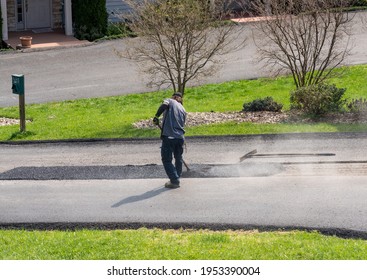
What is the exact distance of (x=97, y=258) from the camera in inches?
529

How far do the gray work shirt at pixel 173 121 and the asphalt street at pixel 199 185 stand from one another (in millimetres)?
1015

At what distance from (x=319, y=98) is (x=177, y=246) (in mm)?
10281

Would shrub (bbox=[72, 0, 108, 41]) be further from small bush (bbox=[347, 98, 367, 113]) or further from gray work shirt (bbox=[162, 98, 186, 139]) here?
gray work shirt (bbox=[162, 98, 186, 139])

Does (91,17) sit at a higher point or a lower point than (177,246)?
higher

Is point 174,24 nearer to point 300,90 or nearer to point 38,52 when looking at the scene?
point 300,90

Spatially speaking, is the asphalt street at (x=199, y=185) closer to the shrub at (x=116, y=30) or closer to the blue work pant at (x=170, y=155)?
the blue work pant at (x=170, y=155)

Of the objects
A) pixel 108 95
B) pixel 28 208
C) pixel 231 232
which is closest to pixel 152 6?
pixel 108 95

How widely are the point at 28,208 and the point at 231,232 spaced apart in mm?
3958

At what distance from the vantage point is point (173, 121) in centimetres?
1762

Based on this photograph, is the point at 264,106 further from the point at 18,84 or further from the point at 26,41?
the point at 26,41

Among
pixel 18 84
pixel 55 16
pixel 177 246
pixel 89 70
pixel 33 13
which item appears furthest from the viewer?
pixel 55 16

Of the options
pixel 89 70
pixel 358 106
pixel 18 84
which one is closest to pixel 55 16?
pixel 89 70

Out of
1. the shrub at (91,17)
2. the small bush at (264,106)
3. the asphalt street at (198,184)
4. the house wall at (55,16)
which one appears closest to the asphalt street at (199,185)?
the asphalt street at (198,184)

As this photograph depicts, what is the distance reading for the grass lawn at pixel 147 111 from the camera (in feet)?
74.0
